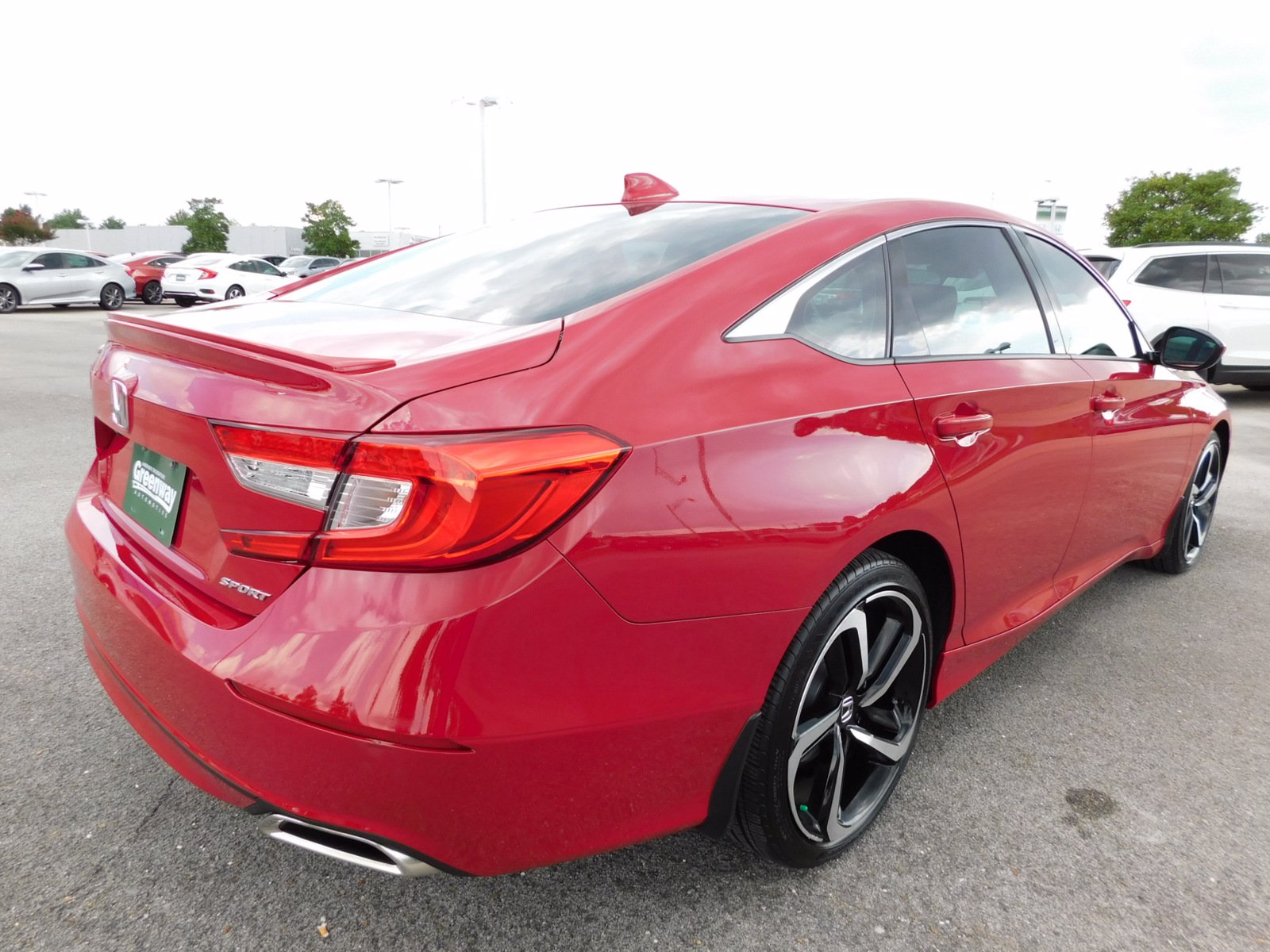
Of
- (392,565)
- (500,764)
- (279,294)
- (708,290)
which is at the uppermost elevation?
(708,290)

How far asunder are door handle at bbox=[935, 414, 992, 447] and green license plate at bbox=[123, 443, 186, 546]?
1631 mm

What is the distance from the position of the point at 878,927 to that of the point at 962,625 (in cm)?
83

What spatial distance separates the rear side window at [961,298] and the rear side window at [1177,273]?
8437 mm

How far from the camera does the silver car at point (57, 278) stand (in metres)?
18.9

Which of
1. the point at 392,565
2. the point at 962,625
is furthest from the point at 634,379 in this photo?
the point at 962,625

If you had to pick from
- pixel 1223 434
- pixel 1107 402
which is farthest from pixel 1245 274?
pixel 1107 402

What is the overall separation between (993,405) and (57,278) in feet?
73.6

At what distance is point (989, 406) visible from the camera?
2305 mm

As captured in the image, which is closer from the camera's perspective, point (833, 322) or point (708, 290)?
point (708, 290)

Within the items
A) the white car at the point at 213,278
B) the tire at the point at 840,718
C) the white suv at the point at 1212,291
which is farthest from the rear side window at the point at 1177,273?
the white car at the point at 213,278

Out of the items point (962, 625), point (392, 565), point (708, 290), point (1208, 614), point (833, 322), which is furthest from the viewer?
point (1208, 614)

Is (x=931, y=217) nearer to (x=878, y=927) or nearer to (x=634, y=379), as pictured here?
(x=634, y=379)

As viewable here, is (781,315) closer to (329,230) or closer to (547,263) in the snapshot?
(547,263)

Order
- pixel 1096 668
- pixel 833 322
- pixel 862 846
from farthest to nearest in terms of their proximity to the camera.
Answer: pixel 1096 668 < pixel 862 846 < pixel 833 322
